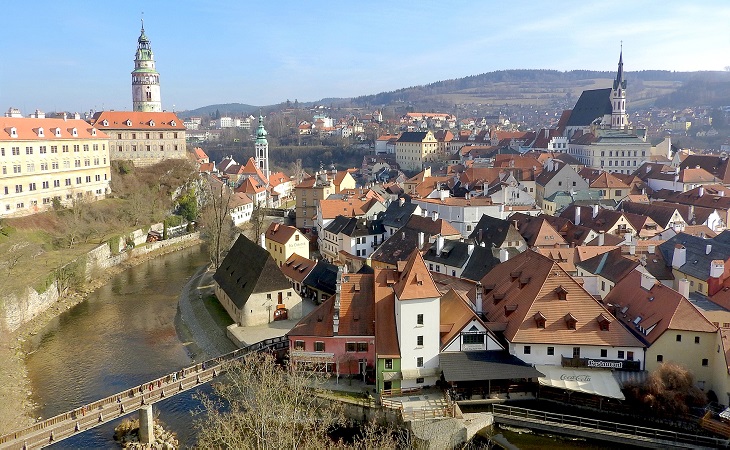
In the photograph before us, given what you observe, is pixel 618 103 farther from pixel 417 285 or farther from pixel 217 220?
pixel 417 285

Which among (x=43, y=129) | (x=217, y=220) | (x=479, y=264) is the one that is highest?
(x=43, y=129)

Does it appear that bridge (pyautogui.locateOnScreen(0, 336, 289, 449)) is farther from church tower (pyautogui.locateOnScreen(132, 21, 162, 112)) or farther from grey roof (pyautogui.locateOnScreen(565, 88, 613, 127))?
grey roof (pyautogui.locateOnScreen(565, 88, 613, 127))

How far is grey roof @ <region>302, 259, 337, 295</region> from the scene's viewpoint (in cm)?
3556

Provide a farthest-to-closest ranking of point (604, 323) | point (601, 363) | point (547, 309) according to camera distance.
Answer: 1. point (547, 309)
2. point (604, 323)
3. point (601, 363)

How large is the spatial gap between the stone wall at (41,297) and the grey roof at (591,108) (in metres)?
81.3

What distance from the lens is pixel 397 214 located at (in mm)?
→ 48781

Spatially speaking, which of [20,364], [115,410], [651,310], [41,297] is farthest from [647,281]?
[41,297]

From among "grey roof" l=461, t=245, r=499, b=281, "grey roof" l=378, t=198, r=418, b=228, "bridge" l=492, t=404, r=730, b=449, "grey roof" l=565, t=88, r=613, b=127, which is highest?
"grey roof" l=565, t=88, r=613, b=127

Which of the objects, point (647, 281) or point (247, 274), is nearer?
point (647, 281)

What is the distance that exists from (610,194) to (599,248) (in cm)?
2785

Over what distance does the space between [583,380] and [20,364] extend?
85.5 feet

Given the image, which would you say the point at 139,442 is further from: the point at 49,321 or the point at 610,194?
the point at 610,194

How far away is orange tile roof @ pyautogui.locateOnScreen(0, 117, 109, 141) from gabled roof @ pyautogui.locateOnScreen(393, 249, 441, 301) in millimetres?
41434

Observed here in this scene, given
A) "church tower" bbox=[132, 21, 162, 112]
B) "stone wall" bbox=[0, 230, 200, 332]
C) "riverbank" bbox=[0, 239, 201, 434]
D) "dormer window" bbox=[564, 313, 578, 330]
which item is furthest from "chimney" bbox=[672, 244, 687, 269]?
"church tower" bbox=[132, 21, 162, 112]
